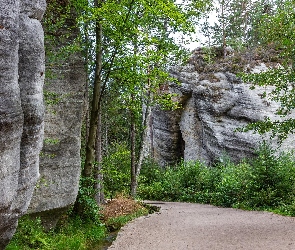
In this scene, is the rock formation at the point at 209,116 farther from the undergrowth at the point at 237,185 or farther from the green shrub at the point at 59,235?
the green shrub at the point at 59,235

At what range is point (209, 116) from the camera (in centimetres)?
2527

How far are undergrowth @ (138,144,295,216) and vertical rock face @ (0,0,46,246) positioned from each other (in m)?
10.7

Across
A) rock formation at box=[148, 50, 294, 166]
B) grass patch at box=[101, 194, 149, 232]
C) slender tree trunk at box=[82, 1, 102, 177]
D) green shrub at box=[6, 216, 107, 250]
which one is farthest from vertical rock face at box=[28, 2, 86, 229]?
rock formation at box=[148, 50, 294, 166]

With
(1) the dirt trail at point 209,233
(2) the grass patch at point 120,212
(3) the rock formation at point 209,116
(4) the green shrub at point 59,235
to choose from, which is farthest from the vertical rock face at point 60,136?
(3) the rock formation at point 209,116

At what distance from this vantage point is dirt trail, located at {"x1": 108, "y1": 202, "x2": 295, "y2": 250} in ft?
26.5

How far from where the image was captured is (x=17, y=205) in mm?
4531

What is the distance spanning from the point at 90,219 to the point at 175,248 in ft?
12.0

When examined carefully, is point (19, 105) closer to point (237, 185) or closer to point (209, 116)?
point (237, 185)

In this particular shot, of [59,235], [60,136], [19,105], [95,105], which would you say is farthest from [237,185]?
[19,105]

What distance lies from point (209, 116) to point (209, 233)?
1630cm

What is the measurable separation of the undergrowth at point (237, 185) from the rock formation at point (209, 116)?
173cm

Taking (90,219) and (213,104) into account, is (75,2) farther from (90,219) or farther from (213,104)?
(213,104)

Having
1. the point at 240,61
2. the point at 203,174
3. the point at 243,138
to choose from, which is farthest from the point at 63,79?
the point at 240,61

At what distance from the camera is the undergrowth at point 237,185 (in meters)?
14.8
